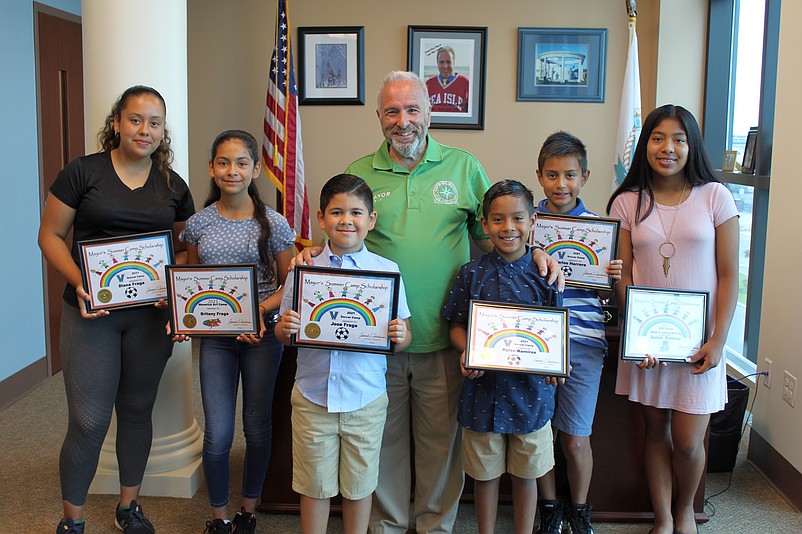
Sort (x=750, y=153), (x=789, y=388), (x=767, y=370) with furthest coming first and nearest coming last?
(x=750, y=153), (x=767, y=370), (x=789, y=388)

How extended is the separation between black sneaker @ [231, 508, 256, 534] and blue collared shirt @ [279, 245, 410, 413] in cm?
70

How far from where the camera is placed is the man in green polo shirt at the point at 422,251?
95.0 inches

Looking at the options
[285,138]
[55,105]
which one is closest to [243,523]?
[285,138]

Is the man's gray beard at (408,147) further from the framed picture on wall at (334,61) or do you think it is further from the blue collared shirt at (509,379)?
the framed picture on wall at (334,61)

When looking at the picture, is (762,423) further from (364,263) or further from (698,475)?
(364,263)

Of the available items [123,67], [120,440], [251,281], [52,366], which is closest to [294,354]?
[251,281]

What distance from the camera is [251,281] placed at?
2.40 m

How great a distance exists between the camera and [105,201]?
246 cm

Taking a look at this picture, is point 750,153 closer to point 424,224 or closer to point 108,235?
point 424,224

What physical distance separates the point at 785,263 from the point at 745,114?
1785 mm

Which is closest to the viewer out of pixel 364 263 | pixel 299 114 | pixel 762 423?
pixel 364 263

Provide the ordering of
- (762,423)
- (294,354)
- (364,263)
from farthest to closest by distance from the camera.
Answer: (762,423)
(294,354)
(364,263)

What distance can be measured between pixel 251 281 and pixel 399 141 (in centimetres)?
A: 65

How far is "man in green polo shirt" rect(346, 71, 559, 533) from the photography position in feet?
A: 7.91
